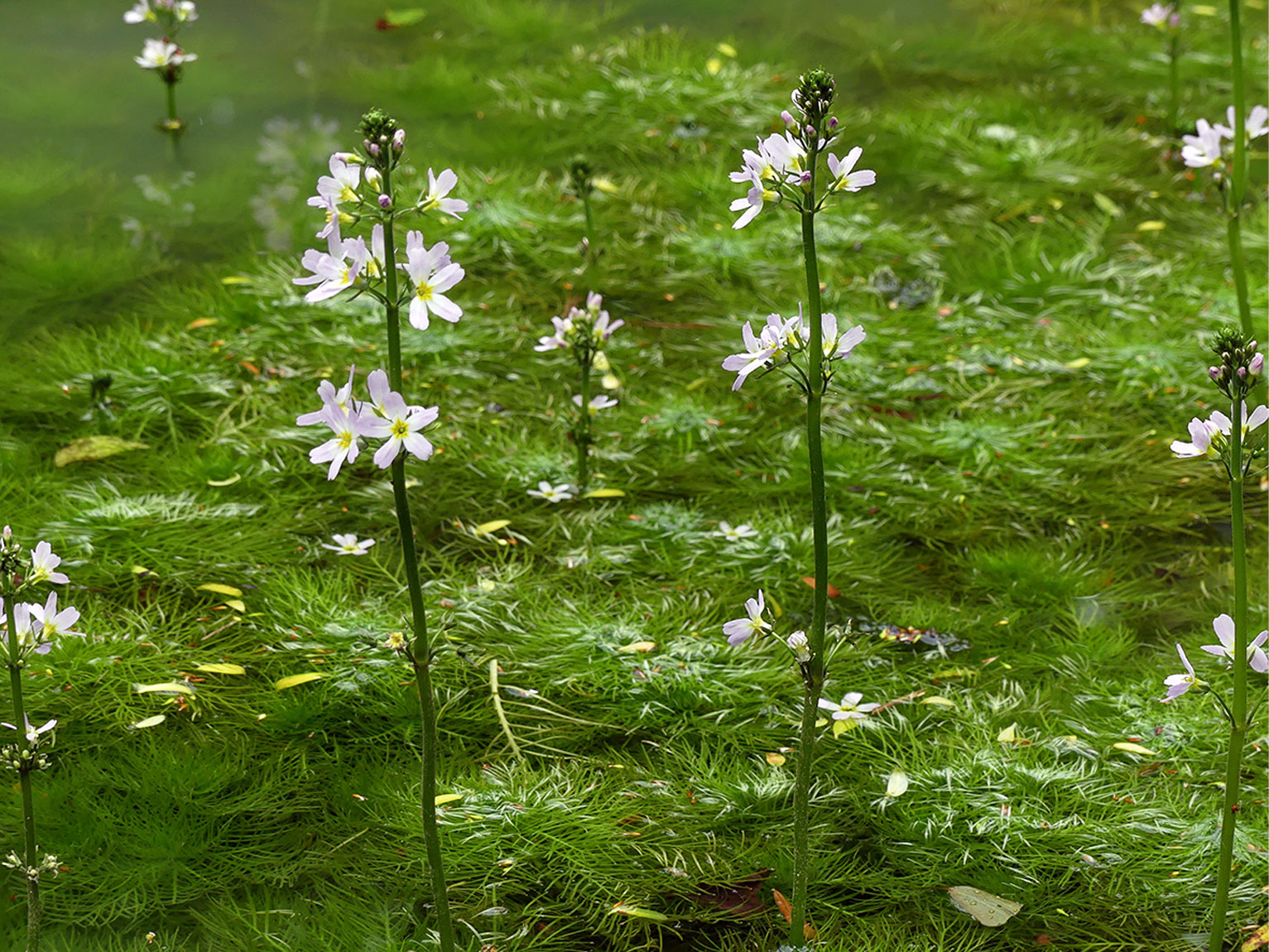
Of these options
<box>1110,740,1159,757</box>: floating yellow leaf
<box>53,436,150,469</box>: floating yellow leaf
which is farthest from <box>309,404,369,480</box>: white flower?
<box>53,436,150,469</box>: floating yellow leaf

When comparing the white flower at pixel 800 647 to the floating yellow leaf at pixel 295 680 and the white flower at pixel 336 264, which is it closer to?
the white flower at pixel 336 264

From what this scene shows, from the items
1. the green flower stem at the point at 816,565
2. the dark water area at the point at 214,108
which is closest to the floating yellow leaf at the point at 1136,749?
the green flower stem at the point at 816,565

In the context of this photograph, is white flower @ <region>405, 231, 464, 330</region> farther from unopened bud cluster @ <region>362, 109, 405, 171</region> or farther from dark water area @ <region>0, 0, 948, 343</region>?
dark water area @ <region>0, 0, 948, 343</region>

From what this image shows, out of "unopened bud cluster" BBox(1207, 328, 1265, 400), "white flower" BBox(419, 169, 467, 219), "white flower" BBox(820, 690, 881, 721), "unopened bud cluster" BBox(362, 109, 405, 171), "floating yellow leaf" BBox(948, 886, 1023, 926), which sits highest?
"unopened bud cluster" BBox(362, 109, 405, 171)

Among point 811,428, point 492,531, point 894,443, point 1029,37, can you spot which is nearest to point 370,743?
point 492,531

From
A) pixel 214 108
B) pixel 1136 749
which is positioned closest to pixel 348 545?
pixel 1136 749

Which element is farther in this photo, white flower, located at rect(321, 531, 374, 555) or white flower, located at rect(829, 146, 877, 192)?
white flower, located at rect(321, 531, 374, 555)
